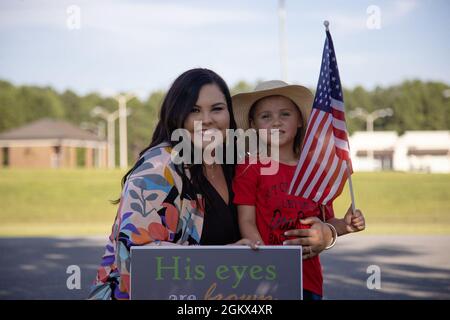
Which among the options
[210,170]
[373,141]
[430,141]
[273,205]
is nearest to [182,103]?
[210,170]

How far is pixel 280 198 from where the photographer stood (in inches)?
134

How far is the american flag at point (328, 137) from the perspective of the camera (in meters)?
3.63

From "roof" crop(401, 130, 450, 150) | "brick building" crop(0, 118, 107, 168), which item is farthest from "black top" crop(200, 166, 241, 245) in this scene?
"brick building" crop(0, 118, 107, 168)

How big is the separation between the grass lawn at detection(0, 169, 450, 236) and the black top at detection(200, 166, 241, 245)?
1620 centimetres

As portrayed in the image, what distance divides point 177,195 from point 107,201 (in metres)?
23.1

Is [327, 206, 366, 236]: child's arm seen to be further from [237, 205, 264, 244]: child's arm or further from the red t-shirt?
[237, 205, 264, 244]: child's arm

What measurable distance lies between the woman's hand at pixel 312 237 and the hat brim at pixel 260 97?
29.3 inches

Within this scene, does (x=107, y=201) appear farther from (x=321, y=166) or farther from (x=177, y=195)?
(x=177, y=195)

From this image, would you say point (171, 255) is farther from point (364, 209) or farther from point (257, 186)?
point (364, 209)

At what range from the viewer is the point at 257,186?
339 centimetres

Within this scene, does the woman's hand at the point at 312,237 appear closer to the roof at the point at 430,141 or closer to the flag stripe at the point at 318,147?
the flag stripe at the point at 318,147
